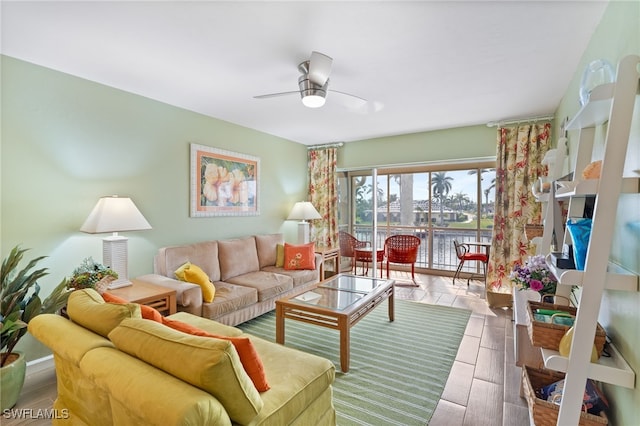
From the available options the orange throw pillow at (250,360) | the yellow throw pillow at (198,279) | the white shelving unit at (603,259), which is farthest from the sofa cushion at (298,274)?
the white shelving unit at (603,259)

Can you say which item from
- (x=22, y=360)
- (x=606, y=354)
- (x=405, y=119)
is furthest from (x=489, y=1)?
(x=22, y=360)

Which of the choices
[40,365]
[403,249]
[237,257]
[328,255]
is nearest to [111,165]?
[237,257]

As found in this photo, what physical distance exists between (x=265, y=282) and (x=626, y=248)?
9.99 ft

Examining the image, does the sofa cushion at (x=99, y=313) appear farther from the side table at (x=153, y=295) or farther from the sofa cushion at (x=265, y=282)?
the sofa cushion at (x=265, y=282)

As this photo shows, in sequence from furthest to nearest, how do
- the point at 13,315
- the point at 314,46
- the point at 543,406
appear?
the point at 314,46
the point at 13,315
the point at 543,406

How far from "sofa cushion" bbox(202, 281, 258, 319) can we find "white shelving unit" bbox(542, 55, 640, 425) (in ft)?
8.24

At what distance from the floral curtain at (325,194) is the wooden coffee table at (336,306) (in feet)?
7.21

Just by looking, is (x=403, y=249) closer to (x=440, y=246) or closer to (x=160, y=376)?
(x=440, y=246)

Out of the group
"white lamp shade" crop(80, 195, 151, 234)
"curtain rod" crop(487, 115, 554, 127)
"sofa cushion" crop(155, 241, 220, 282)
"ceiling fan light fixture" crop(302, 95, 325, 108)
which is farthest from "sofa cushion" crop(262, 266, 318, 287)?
"curtain rod" crop(487, 115, 554, 127)

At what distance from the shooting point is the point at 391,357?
106 inches

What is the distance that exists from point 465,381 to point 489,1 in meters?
2.57

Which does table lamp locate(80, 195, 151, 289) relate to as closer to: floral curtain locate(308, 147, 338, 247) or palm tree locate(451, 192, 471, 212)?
floral curtain locate(308, 147, 338, 247)

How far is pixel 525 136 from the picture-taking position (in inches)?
154

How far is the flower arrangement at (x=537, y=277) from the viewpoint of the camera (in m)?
2.04
